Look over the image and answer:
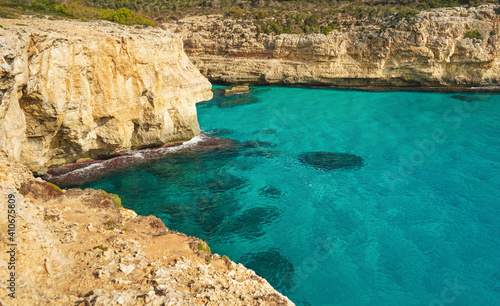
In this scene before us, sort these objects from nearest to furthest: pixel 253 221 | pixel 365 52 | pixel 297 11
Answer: pixel 253 221
pixel 365 52
pixel 297 11

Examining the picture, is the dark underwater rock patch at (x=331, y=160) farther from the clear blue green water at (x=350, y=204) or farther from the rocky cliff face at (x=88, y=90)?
the rocky cliff face at (x=88, y=90)

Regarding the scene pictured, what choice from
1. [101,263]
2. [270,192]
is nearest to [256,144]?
[270,192]

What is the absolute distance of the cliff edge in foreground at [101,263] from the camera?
264 inches

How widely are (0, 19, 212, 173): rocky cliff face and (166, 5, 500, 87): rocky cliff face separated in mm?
20015

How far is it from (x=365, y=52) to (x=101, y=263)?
3711cm

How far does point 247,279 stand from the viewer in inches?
333

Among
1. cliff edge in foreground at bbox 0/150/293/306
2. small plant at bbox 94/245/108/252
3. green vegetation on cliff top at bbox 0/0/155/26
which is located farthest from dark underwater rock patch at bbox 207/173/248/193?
green vegetation on cliff top at bbox 0/0/155/26

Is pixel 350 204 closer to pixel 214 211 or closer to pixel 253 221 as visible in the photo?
pixel 253 221

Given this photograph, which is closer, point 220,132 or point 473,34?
point 220,132

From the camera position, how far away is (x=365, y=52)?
38781mm

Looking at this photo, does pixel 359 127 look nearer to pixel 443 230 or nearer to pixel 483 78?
pixel 443 230

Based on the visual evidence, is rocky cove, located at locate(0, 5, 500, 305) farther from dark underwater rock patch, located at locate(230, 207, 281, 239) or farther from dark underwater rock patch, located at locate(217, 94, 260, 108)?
dark underwater rock patch, located at locate(217, 94, 260, 108)

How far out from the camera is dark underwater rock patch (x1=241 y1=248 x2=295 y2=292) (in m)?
12.3

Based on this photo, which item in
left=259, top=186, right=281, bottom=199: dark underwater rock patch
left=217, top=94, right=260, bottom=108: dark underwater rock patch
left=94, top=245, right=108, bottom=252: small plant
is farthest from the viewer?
left=217, top=94, right=260, bottom=108: dark underwater rock patch
